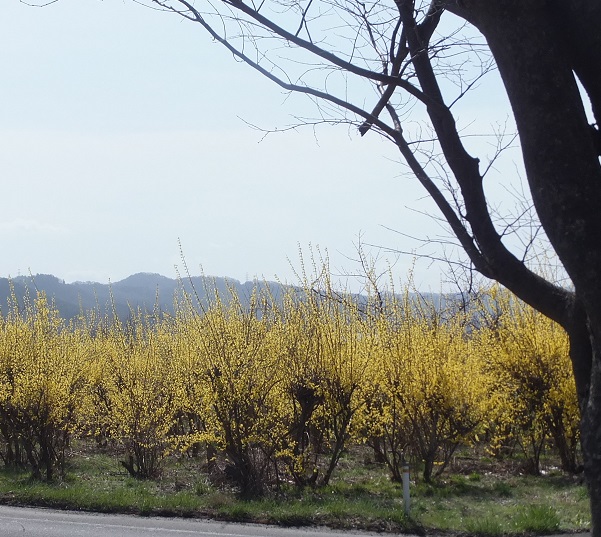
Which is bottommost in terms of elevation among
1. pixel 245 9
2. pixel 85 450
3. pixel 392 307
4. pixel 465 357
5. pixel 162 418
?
pixel 85 450

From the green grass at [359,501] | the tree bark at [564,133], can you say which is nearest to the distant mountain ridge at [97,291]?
the green grass at [359,501]

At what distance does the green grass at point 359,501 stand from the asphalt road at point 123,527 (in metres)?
0.33

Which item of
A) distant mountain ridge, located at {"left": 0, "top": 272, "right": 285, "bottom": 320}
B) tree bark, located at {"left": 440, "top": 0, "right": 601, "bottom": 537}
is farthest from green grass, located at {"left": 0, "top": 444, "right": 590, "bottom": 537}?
distant mountain ridge, located at {"left": 0, "top": 272, "right": 285, "bottom": 320}

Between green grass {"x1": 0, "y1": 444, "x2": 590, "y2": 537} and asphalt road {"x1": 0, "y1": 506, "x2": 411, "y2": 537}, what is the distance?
334mm

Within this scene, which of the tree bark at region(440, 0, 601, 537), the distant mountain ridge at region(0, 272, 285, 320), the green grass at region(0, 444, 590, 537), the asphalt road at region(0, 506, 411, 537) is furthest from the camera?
the distant mountain ridge at region(0, 272, 285, 320)

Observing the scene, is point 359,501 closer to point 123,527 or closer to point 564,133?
point 123,527

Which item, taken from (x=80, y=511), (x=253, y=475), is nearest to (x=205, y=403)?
(x=253, y=475)

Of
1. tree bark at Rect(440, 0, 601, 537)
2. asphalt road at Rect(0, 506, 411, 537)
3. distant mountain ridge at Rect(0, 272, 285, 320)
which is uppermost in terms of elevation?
distant mountain ridge at Rect(0, 272, 285, 320)

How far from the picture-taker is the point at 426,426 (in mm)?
12578

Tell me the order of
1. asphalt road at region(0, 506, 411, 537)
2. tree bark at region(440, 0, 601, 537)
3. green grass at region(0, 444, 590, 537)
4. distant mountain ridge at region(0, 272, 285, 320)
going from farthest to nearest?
distant mountain ridge at region(0, 272, 285, 320), green grass at region(0, 444, 590, 537), asphalt road at region(0, 506, 411, 537), tree bark at region(440, 0, 601, 537)

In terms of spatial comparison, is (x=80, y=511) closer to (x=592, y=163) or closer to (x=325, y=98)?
(x=325, y=98)

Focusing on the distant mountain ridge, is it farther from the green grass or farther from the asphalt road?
the asphalt road

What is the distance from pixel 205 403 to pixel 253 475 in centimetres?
137

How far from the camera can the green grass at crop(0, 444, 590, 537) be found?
9.09 metres
